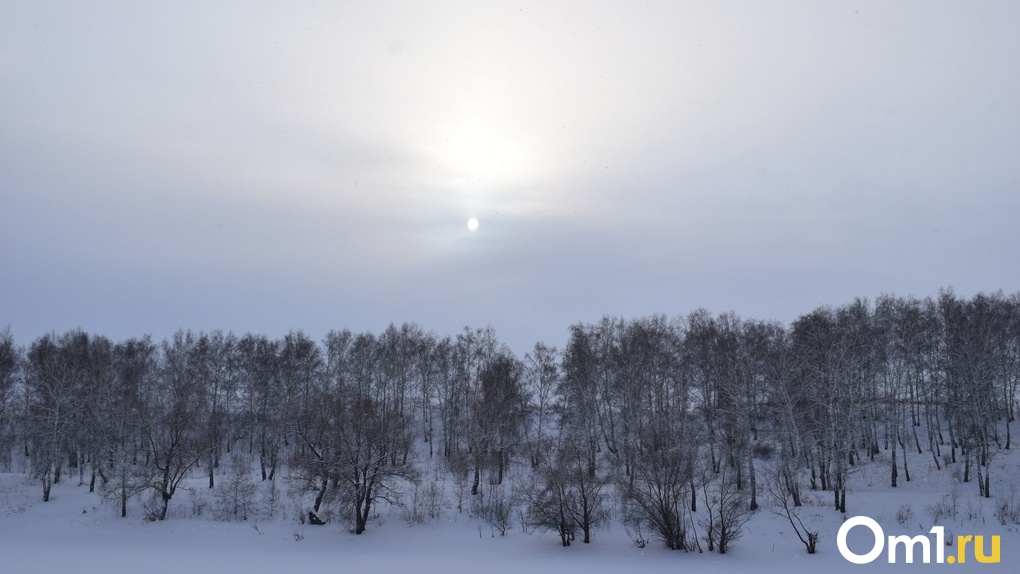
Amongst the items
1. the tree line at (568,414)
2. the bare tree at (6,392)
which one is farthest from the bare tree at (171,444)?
the bare tree at (6,392)

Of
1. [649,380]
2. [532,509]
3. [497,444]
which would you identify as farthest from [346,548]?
[649,380]

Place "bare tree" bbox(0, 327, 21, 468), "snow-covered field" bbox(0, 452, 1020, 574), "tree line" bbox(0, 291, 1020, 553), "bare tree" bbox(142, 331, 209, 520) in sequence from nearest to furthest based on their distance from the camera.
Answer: "snow-covered field" bbox(0, 452, 1020, 574)
"tree line" bbox(0, 291, 1020, 553)
"bare tree" bbox(142, 331, 209, 520)
"bare tree" bbox(0, 327, 21, 468)

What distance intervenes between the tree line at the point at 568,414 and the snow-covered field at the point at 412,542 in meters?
1.21

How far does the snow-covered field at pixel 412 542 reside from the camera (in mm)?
29969

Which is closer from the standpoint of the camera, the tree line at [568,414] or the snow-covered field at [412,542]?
the snow-covered field at [412,542]

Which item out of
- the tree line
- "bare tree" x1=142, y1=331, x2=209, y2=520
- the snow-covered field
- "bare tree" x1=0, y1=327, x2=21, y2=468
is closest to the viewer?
the snow-covered field

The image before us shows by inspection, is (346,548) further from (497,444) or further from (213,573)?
(497,444)

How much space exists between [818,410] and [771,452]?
7485mm

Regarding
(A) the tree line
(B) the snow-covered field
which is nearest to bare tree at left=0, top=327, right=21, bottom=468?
(A) the tree line

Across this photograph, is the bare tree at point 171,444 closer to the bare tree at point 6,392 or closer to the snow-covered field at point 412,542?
the snow-covered field at point 412,542

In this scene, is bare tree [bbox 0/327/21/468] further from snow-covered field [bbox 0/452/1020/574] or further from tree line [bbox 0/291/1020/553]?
snow-covered field [bbox 0/452/1020/574]

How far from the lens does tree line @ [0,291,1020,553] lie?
37250 mm

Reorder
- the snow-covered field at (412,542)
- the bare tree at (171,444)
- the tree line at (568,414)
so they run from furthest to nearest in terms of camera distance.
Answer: the bare tree at (171,444) → the tree line at (568,414) → the snow-covered field at (412,542)

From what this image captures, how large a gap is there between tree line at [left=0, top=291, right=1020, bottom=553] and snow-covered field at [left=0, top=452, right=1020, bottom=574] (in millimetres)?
1214
